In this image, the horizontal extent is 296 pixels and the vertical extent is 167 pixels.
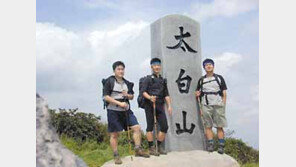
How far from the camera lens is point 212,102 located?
25.8 feet

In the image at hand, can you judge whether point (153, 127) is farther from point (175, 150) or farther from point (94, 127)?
point (94, 127)

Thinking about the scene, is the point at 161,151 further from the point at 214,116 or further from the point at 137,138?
the point at 214,116

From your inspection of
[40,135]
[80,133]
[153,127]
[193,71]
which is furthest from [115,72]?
[80,133]

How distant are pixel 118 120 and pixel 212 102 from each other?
6.81ft

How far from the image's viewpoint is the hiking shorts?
22.4 feet

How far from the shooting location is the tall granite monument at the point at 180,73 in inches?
316

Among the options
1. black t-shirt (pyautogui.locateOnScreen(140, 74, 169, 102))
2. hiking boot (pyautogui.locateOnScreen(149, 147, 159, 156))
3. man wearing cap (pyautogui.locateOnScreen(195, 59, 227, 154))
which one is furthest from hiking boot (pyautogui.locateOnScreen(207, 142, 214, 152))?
black t-shirt (pyautogui.locateOnScreen(140, 74, 169, 102))

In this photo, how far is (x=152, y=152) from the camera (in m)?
7.38

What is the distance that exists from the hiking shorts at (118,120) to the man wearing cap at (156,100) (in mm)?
551

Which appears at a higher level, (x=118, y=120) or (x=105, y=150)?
(x=118, y=120)

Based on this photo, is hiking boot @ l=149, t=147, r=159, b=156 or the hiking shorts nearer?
the hiking shorts

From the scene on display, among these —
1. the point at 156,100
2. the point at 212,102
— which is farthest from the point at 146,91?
the point at 212,102

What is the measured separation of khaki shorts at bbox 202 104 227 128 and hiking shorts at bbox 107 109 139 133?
170cm

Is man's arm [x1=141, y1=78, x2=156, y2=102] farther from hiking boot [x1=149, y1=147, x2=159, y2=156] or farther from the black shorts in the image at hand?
hiking boot [x1=149, y1=147, x2=159, y2=156]
